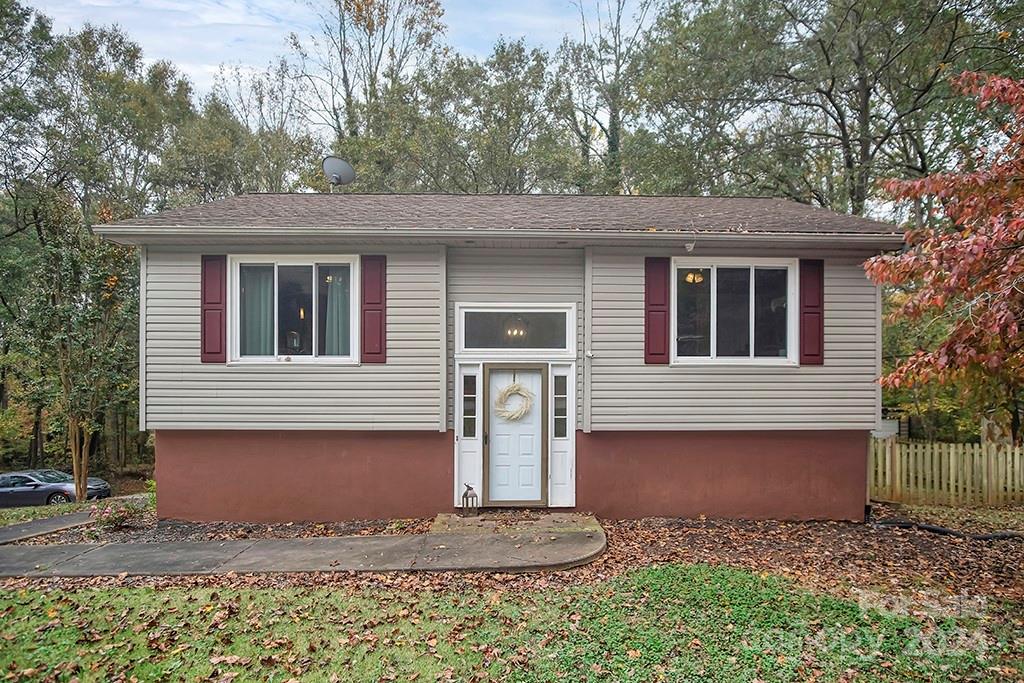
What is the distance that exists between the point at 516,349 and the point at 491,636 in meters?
4.14

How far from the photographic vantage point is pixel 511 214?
8.16m

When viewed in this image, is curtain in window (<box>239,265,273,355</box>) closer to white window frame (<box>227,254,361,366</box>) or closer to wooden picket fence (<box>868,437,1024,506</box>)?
white window frame (<box>227,254,361,366</box>)

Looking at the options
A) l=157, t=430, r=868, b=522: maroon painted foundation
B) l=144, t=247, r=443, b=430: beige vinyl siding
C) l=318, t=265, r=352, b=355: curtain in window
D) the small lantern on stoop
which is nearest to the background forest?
l=157, t=430, r=868, b=522: maroon painted foundation

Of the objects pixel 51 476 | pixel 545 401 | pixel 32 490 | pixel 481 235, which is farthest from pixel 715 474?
pixel 51 476

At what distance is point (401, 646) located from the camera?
404 centimetres

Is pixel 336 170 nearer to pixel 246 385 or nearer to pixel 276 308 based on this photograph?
pixel 276 308

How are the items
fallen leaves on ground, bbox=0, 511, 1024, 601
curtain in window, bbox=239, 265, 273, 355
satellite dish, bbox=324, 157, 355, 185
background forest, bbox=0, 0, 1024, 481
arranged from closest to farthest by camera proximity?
fallen leaves on ground, bbox=0, 511, 1024, 601 → curtain in window, bbox=239, 265, 273, 355 → satellite dish, bbox=324, 157, 355, 185 → background forest, bbox=0, 0, 1024, 481

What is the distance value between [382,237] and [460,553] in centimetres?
393

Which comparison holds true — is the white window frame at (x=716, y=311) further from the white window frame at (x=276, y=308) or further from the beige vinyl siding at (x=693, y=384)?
the white window frame at (x=276, y=308)

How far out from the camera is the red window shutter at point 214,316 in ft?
24.3

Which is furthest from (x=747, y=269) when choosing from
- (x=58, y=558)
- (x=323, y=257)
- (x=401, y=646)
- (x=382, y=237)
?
(x=58, y=558)

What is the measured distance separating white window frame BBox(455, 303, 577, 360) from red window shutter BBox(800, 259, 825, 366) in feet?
9.97

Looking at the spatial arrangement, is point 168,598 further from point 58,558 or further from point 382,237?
point 382,237

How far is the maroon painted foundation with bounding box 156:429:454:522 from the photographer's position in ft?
24.8
